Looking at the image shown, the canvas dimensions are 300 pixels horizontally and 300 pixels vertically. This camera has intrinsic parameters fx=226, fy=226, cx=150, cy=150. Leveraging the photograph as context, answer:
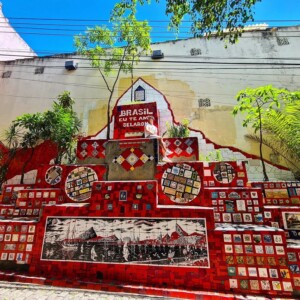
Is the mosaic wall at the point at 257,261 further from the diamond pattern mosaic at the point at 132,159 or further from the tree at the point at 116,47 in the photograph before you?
the tree at the point at 116,47

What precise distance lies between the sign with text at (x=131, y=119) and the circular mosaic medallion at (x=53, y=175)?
5.42 ft

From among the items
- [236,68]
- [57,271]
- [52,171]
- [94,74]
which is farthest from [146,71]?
[57,271]

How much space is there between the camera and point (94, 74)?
10.2 m

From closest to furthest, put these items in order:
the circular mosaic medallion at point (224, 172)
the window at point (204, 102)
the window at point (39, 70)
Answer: the circular mosaic medallion at point (224, 172) < the window at point (204, 102) < the window at point (39, 70)

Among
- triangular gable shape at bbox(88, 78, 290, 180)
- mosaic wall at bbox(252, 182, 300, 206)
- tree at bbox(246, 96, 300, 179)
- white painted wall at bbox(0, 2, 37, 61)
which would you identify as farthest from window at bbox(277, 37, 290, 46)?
white painted wall at bbox(0, 2, 37, 61)

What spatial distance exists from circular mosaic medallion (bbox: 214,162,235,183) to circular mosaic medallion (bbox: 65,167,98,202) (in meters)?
2.55

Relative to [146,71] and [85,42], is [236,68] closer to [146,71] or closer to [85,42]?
[146,71]

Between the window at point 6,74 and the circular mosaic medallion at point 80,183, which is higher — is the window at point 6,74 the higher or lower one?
the higher one

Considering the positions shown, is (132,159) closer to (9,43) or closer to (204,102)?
(204,102)

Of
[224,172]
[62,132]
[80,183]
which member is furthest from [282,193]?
[62,132]

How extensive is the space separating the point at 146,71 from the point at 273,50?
18.0 ft

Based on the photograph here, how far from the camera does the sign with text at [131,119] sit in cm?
591

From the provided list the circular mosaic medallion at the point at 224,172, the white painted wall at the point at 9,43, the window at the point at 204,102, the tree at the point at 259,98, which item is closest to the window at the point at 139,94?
the window at the point at 204,102

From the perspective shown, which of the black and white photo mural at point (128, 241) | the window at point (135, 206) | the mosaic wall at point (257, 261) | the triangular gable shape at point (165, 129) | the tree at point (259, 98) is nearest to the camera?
the mosaic wall at point (257, 261)
